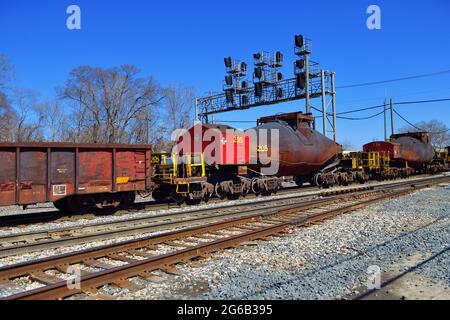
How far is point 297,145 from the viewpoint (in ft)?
62.1

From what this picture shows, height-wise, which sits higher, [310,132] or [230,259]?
[310,132]

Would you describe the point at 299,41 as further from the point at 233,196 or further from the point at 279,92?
the point at 233,196

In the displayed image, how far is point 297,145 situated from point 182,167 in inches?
252

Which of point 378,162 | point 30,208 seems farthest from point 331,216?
point 378,162

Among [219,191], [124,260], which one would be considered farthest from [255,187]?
[124,260]

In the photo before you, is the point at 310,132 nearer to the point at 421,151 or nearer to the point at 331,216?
the point at 331,216

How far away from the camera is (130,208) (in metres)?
14.3

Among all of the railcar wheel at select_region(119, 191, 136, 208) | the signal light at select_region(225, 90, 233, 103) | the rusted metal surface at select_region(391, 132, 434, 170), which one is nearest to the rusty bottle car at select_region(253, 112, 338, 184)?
the railcar wheel at select_region(119, 191, 136, 208)

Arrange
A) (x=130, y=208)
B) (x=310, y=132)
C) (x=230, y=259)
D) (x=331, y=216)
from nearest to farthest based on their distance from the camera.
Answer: (x=230, y=259), (x=331, y=216), (x=130, y=208), (x=310, y=132)

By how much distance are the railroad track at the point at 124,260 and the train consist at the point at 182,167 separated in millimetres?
5322

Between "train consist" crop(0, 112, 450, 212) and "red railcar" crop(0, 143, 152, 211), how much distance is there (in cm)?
3

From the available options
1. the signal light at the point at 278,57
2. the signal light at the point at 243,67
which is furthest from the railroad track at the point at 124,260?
the signal light at the point at 243,67

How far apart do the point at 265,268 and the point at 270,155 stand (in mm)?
11739
